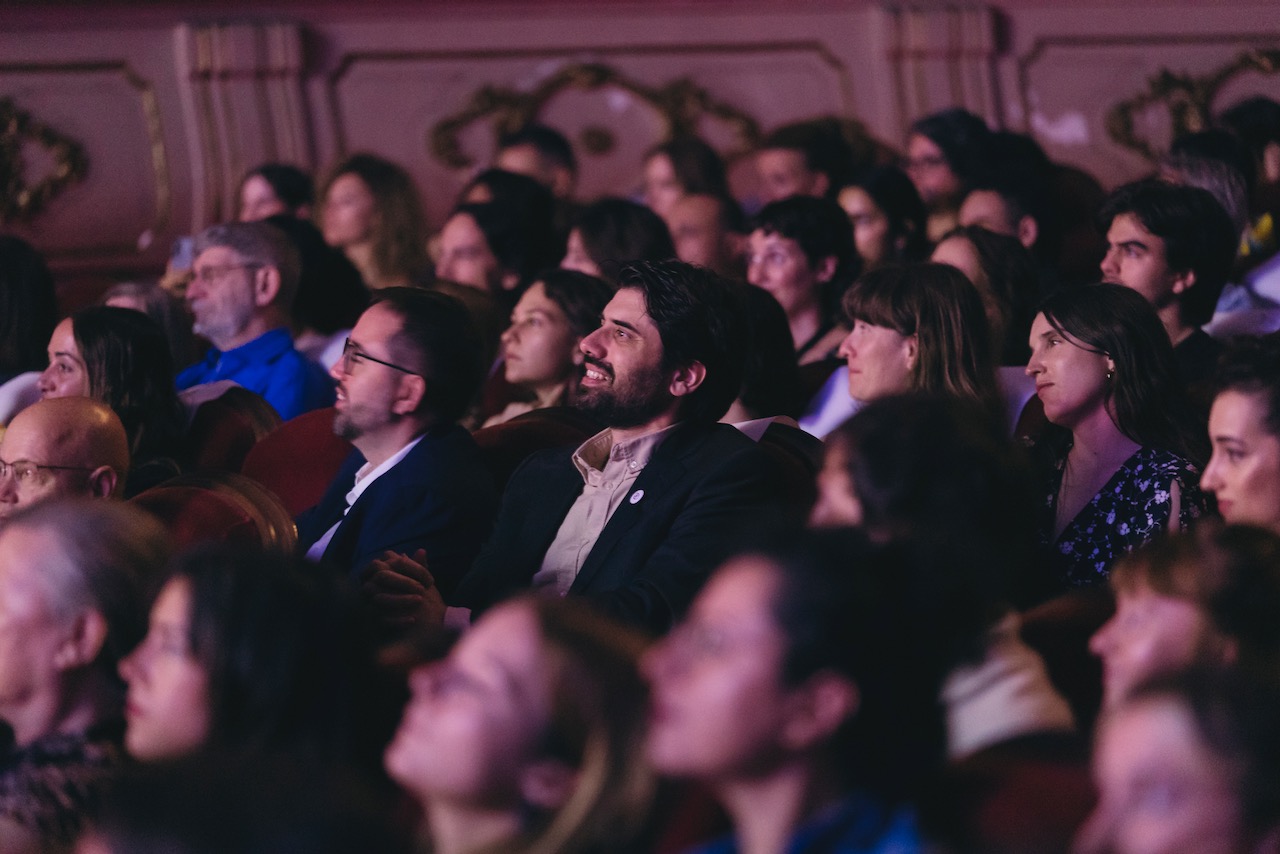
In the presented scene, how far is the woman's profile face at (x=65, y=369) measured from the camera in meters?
2.22

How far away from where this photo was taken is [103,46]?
346 centimetres

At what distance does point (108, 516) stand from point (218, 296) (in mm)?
1422

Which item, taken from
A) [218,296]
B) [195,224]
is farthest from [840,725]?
[195,224]

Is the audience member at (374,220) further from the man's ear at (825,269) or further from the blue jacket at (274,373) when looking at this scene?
the man's ear at (825,269)

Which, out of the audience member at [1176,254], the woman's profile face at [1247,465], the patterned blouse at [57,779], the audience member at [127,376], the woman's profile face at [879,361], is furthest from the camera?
the audience member at [1176,254]

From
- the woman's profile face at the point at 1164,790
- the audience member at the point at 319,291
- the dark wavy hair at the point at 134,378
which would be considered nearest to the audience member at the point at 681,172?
the audience member at the point at 319,291

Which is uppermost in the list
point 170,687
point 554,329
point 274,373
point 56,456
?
point 170,687

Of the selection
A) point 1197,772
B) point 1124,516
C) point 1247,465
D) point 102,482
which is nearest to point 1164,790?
→ point 1197,772

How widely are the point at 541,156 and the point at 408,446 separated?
59.7 inches

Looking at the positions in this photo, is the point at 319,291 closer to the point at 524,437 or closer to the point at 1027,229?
the point at 524,437

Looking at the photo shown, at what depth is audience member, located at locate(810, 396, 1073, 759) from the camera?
1104mm

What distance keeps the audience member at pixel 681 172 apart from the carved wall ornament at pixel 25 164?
4.13 feet

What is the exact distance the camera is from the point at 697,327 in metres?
1.92

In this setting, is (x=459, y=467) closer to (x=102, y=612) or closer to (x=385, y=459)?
(x=385, y=459)
